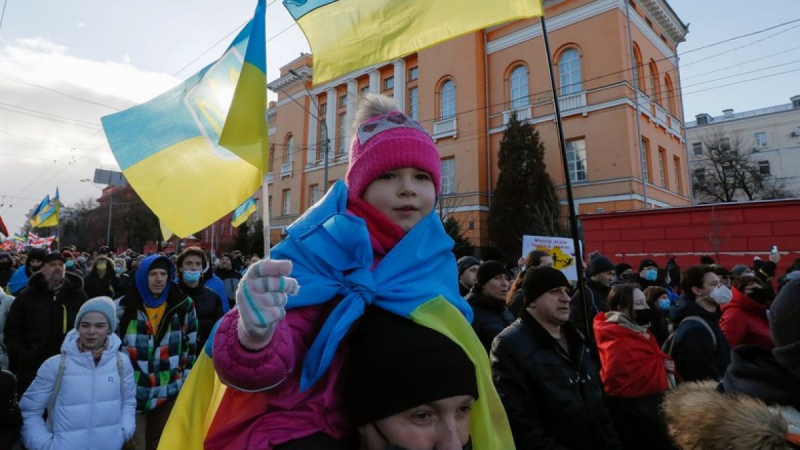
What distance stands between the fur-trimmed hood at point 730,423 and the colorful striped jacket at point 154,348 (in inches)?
153

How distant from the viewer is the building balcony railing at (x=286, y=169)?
3992cm

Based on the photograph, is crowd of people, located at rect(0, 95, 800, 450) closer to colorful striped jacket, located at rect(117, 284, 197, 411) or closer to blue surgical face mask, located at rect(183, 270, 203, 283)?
colorful striped jacket, located at rect(117, 284, 197, 411)

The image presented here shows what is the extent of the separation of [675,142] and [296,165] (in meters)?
28.5

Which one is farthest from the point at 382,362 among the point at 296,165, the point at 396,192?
the point at 296,165

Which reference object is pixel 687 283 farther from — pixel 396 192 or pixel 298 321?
pixel 298 321

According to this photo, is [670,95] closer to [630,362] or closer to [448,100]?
[448,100]

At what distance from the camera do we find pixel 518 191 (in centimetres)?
2356

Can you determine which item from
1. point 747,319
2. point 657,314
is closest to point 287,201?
point 657,314

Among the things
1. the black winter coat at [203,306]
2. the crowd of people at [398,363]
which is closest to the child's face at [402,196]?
the crowd of people at [398,363]

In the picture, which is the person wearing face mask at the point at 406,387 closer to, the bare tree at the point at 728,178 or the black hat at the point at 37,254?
the black hat at the point at 37,254

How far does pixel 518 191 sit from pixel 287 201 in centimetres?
2333

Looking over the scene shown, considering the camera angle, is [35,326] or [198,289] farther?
[198,289]

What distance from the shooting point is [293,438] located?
1.12 meters

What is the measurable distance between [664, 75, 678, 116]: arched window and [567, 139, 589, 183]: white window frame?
27.7ft
